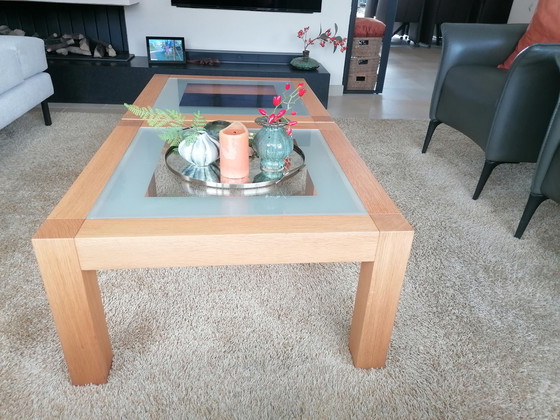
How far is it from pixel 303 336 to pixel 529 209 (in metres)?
1.00

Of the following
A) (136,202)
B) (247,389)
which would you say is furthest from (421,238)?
(136,202)

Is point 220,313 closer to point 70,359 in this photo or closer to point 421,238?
point 70,359

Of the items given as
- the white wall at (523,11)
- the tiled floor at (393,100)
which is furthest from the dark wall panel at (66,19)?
the white wall at (523,11)

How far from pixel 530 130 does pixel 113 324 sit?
1673 mm

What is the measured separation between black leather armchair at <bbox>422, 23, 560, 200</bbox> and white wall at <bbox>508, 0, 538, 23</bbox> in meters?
2.10

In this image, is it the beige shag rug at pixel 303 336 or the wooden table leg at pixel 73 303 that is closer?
the wooden table leg at pixel 73 303

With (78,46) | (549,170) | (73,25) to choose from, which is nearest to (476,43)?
(549,170)

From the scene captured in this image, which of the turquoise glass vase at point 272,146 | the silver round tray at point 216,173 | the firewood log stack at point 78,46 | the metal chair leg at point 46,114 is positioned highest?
the turquoise glass vase at point 272,146

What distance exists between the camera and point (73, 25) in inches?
125

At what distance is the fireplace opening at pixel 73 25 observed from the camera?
306cm

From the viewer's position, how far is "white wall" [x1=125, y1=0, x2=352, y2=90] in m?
3.21

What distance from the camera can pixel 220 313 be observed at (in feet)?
4.09

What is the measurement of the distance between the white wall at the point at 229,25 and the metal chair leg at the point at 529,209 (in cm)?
225

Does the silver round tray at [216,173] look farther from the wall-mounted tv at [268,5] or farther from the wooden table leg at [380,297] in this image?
the wall-mounted tv at [268,5]
